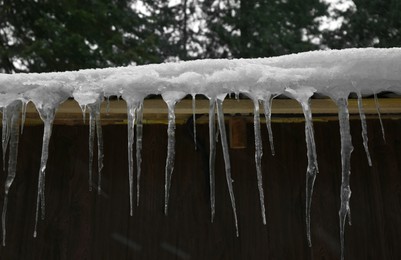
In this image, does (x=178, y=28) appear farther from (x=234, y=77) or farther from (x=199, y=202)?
(x=234, y=77)

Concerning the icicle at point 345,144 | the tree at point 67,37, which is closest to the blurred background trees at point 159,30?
the tree at point 67,37

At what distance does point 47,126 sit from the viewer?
2.16 meters

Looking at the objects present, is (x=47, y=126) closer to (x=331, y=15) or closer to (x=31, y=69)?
(x=31, y=69)

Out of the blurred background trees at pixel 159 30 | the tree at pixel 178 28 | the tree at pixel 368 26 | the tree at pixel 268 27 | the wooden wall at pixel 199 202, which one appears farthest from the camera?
the tree at pixel 178 28

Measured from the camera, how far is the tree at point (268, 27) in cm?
933

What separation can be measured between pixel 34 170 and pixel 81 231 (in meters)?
0.56

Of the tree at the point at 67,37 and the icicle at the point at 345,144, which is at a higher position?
the tree at the point at 67,37

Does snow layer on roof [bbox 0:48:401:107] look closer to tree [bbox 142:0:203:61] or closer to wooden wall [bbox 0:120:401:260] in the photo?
wooden wall [bbox 0:120:401:260]

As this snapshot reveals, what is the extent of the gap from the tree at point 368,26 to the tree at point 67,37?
4011 millimetres

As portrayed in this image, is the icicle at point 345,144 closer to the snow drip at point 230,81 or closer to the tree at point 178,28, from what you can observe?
the snow drip at point 230,81

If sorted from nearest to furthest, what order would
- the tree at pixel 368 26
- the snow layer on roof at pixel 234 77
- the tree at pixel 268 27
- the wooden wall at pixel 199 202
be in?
the snow layer on roof at pixel 234 77 → the wooden wall at pixel 199 202 → the tree at pixel 368 26 → the tree at pixel 268 27

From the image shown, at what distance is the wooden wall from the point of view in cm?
307

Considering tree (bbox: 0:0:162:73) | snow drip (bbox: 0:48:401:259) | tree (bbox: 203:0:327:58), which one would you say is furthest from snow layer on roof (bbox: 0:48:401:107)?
tree (bbox: 203:0:327:58)

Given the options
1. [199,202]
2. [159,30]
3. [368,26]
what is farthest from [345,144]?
[159,30]
